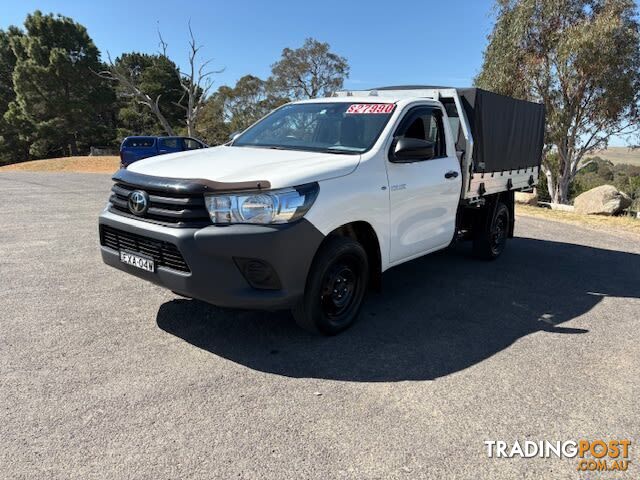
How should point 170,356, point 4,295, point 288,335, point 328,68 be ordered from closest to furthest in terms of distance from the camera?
point 170,356 < point 288,335 < point 4,295 < point 328,68

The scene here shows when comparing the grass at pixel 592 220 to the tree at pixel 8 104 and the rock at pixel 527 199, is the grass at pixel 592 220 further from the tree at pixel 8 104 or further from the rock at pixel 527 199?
the tree at pixel 8 104

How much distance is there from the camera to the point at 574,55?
17297 millimetres

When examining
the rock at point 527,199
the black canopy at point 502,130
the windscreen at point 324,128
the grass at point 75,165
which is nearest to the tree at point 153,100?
the grass at point 75,165

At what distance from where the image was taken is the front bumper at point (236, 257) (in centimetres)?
324

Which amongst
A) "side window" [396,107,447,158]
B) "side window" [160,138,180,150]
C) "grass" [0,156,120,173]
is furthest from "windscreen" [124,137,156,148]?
"side window" [396,107,447,158]

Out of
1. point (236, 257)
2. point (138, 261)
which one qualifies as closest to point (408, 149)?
point (236, 257)

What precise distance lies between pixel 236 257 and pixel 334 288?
3.37 feet

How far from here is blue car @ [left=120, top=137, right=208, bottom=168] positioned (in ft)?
61.6

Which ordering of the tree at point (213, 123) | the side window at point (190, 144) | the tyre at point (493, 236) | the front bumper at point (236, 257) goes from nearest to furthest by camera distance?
the front bumper at point (236, 257)
the tyre at point (493, 236)
the side window at point (190, 144)
the tree at point (213, 123)

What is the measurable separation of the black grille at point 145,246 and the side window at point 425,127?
7.69ft

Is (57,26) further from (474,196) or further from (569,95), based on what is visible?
(474,196)

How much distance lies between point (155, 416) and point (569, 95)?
2000 cm

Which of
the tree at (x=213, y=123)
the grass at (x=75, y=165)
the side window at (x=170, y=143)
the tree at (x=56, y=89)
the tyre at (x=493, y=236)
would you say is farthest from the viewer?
the tree at (x=213, y=123)

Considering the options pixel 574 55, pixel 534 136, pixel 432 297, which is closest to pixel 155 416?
pixel 432 297
